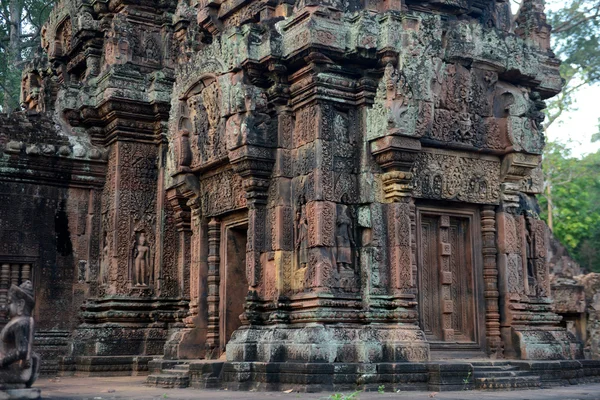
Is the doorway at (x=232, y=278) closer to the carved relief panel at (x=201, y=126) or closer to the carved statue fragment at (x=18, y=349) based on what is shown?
the carved relief panel at (x=201, y=126)

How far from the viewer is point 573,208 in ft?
117

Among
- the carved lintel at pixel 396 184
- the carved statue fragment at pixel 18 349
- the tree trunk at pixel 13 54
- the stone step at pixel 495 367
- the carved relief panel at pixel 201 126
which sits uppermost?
the tree trunk at pixel 13 54

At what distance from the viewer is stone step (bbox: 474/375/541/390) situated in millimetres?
10297

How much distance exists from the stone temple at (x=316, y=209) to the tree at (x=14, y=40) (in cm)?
1121

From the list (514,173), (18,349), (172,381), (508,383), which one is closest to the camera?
(18,349)

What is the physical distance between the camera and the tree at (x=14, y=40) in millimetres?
25547

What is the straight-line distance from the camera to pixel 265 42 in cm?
1141

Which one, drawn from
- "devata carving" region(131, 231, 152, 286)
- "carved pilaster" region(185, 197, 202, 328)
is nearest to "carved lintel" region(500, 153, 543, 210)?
"carved pilaster" region(185, 197, 202, 328)

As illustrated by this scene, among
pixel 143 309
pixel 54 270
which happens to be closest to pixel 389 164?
pixel 143 309

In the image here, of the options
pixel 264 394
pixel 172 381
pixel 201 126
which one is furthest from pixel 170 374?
pixel 201 126

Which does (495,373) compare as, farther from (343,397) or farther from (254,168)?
(254,168)

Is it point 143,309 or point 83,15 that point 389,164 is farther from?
point 83,15

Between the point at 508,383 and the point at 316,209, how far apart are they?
331cm

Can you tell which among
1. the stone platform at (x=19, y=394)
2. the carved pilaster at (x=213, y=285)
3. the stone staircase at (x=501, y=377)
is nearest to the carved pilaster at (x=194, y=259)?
the carved pilaster at (x=213, y=285)
